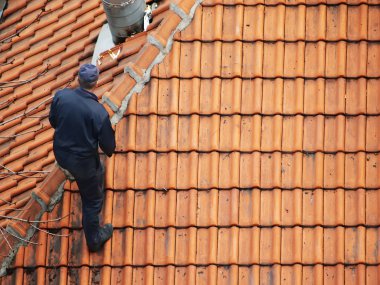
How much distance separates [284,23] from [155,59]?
1.27 m

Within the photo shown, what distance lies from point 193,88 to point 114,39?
1421 millimetres

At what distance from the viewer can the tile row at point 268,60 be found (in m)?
11.5

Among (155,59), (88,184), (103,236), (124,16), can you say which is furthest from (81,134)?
(124,16)

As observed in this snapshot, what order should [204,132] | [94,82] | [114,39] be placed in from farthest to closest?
[114,39], [204,132], [94,82]

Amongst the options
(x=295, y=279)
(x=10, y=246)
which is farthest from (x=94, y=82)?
(x=295, y=279)

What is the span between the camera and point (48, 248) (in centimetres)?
1102

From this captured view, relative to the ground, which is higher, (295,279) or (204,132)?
(204,132)

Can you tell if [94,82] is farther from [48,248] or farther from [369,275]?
[369,275]

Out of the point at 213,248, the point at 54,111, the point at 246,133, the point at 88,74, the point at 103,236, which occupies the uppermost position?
the point at 88,74

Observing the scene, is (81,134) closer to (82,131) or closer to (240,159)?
(82,131)

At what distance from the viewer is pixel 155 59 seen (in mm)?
11508

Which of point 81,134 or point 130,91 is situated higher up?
point 81,134

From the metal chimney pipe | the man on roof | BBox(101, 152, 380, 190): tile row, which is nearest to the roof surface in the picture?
BBox(101, 152, 380, 190): tile row

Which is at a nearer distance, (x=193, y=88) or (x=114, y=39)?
(x=193, y=88)
